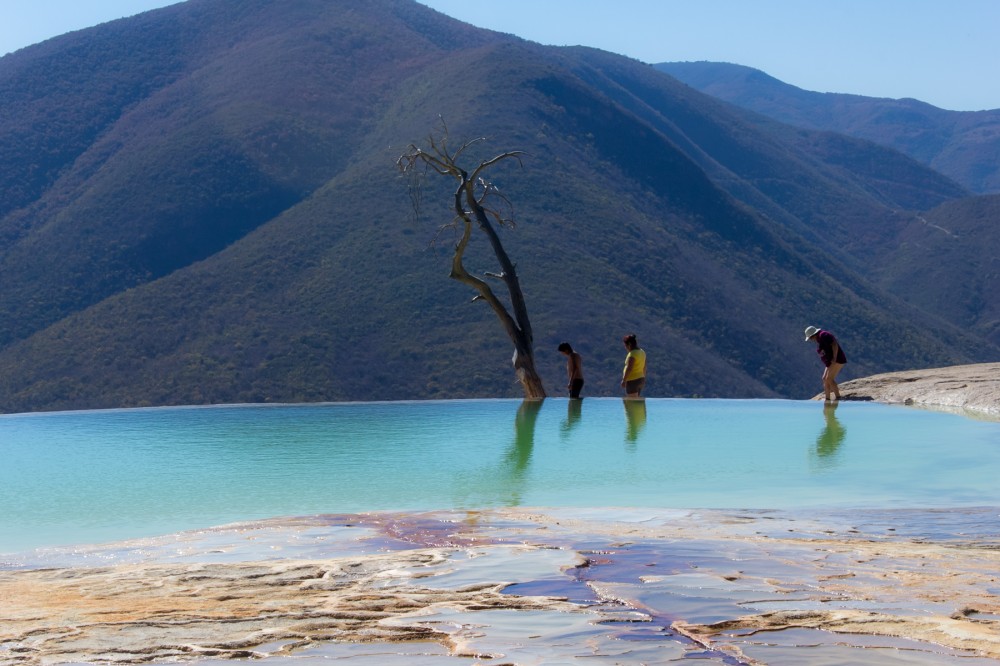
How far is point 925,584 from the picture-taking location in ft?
15.6

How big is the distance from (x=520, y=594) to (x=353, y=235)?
48.2 metres

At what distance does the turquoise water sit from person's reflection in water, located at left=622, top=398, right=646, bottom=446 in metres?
0.05

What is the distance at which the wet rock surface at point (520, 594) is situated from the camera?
383cm

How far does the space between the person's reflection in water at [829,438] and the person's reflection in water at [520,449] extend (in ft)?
7.78

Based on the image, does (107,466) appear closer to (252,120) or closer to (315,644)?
(315,644)

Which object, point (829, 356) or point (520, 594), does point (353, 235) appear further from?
point (520, 594)

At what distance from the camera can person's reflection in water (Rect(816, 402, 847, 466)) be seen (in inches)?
390

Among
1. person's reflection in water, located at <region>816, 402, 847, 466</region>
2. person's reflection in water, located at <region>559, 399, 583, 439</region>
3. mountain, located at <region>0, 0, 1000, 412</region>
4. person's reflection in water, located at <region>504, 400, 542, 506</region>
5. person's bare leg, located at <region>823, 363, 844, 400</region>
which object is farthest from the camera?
mountain, located at <region>0, 0, 1000, 412</region>

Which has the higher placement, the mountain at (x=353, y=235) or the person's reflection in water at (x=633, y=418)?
the mountain at (x=353, y=235)

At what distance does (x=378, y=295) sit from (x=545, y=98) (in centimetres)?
2700

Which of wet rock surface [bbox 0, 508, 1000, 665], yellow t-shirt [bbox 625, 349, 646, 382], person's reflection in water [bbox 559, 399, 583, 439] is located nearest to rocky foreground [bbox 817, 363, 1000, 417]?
yellow t-shirt [bbox 625, 349, 646, 382]

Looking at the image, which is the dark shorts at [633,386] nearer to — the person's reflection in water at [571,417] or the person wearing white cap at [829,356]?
the person's reflection in water at [571,417]

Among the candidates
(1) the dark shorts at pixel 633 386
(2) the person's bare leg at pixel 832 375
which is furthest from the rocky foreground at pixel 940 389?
(1) the dark shorts at pixel 633 386

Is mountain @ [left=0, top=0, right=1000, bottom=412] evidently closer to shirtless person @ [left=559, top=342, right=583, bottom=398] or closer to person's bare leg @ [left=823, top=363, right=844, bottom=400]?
shirtless person @ [left=559, top=342, right=583, bottom=398]
